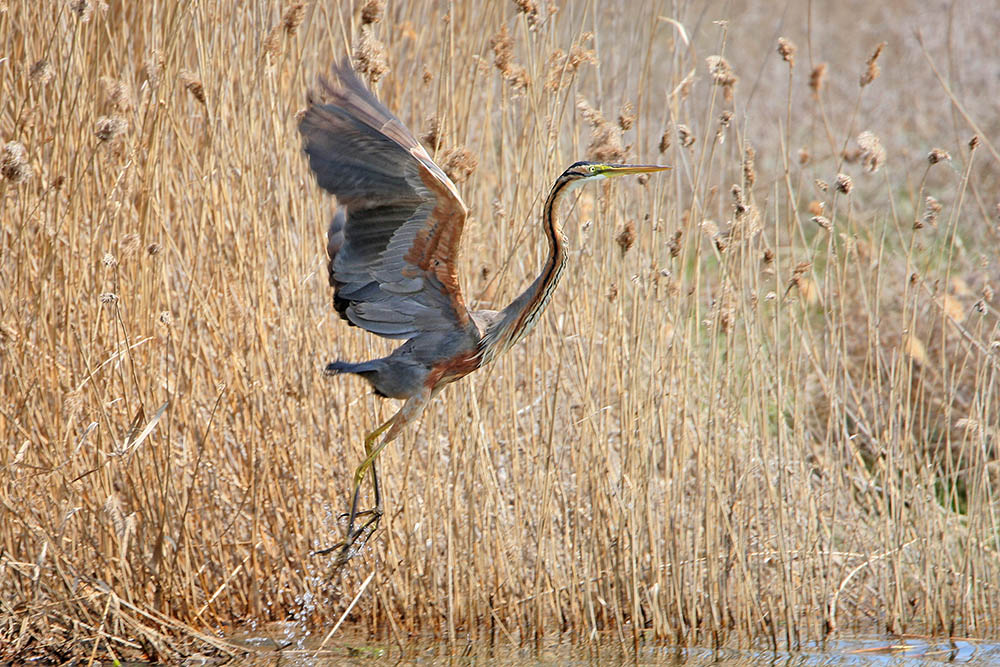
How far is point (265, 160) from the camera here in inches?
142

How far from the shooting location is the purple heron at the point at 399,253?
283cm

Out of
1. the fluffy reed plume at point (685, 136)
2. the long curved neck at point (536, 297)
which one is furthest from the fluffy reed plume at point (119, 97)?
the fluffy reed plume at point (685, 136)

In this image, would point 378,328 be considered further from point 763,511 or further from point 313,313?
point 763,511

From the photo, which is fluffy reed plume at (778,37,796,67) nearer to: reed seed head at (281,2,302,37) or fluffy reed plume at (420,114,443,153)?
fluffy reed plume at (420,114,443,153)

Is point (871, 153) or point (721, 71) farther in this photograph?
point (721, 71)

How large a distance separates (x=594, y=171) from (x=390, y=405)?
3.51ft

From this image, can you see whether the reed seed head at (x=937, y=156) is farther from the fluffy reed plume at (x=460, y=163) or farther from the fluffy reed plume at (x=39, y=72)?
the fluffy reed plume at (x=39, y=72)

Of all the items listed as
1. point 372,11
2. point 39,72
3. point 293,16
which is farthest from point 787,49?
point 39,72

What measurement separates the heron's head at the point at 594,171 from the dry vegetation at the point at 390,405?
0.14m

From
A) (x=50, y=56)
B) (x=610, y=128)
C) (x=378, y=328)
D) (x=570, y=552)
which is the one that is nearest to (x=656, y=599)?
(x=570, y=552)

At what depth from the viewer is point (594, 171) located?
3033mm

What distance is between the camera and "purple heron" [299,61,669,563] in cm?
283

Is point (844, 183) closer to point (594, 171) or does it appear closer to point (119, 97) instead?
point (594, 171)

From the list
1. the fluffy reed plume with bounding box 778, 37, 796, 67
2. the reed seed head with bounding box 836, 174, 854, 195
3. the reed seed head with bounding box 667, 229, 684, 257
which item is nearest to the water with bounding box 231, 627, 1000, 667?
the reed seed head with bounding box 667, 229, 684, 257
